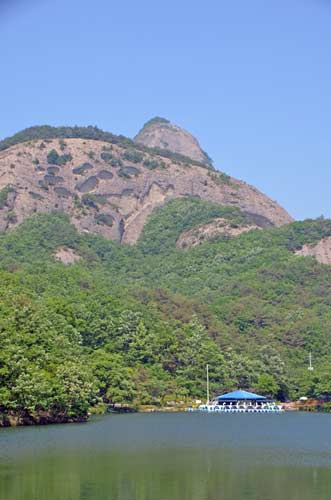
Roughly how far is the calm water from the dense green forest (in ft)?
18.8

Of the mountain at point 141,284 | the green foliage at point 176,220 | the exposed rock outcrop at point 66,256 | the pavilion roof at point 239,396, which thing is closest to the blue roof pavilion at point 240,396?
the pavilion roof at point 239,396

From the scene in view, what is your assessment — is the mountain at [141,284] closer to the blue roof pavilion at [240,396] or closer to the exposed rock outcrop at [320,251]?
the exposed rock outcrop at [320,251]

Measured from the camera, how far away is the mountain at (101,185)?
174m

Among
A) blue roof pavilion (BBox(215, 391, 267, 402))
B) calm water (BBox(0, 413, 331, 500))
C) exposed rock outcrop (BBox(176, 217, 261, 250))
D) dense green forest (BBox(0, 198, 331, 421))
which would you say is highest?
exposed rock outcrop (BBox(176, 217, 261, 250))

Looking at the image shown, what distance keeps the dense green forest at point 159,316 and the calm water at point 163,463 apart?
5722mm

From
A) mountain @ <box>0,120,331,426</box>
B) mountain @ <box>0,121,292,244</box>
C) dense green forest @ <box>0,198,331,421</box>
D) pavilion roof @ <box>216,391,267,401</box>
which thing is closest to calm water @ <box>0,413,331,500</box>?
dense green forest @ <box>0,198,331,421</box>

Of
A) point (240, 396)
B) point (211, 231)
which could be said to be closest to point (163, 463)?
point (240, 396)

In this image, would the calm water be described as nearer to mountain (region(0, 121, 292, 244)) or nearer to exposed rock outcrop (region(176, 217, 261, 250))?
exposed rock outcrop (region(176, 217, 261, 250))

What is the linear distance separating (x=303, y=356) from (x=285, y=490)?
79.5 metres

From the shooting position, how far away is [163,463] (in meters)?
44.8

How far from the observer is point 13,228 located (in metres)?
167

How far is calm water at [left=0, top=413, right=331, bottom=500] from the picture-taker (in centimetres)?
3631

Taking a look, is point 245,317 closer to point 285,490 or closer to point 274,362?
point 274,362

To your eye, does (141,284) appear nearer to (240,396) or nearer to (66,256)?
(66,256)
